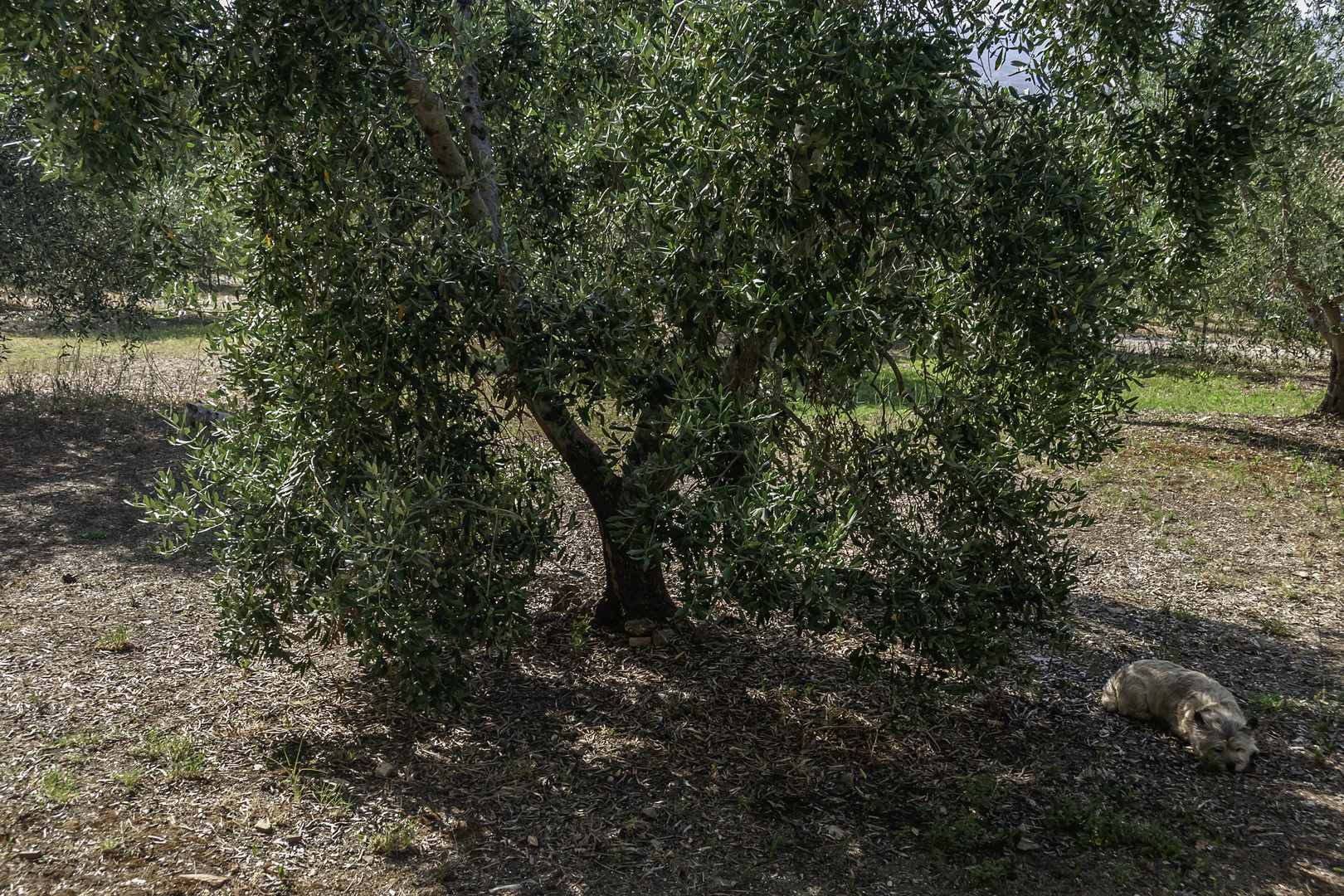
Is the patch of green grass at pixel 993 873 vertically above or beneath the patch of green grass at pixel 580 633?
beneath

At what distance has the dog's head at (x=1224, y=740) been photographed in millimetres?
5039

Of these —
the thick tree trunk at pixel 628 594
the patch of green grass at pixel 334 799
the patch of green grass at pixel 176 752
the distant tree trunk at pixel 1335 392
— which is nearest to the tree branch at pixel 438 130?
the thick tree trunk at pixel 628 594

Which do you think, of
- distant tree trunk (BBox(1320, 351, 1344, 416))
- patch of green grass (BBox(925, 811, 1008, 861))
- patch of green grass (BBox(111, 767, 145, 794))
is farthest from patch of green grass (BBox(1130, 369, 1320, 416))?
patch of green grass (BBox(111, 767, 145, 794))

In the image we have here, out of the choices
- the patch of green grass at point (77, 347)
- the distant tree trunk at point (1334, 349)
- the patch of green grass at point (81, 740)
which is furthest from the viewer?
the patch of green grass at point (77, 347)

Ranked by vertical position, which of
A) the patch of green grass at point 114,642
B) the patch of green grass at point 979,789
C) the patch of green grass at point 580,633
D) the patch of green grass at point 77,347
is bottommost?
the patch of green grass at point 114,642

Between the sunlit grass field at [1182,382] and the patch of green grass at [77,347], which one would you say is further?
the patch of green grass at [77,347]

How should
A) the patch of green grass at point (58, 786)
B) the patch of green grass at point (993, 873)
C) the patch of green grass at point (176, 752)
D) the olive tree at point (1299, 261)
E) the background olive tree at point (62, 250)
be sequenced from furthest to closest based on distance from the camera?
the background olive tree at point (62, 250) < the olive tree at point (1299, 261) < the patch of green grass at point (176, 752) < the patch of green grass at point (58, 786) < the patch of green grass at point (993, 873)

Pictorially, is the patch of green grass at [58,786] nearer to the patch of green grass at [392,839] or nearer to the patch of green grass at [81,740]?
the patch of green grass at [81,740]

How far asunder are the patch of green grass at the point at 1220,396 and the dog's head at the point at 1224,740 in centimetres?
909

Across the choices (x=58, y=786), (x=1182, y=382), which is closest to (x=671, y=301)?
(x=58, y=786)

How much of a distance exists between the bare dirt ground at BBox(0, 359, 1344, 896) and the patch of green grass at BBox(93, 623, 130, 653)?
0.03m

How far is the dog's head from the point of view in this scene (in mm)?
5039

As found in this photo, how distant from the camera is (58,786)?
4.54m

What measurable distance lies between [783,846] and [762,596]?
157 cm
